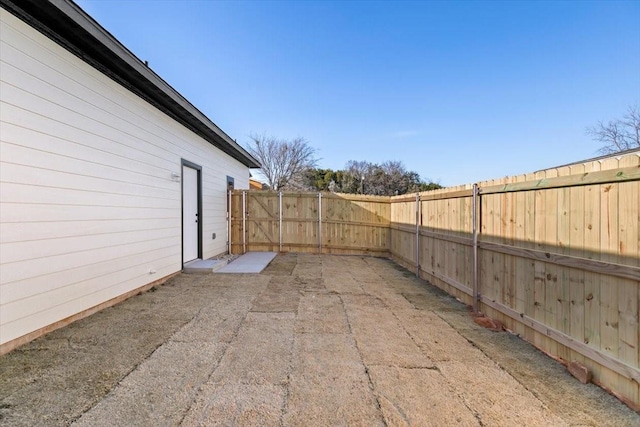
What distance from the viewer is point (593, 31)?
Result: 7.50 meters

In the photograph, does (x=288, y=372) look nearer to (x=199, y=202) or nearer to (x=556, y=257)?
(x=556, y=257)

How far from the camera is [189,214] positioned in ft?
20.6

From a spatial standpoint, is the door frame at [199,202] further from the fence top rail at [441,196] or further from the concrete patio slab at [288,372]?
the fence top rail at [441,196]

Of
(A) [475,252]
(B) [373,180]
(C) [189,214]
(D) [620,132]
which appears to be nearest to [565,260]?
(A) [475,252]

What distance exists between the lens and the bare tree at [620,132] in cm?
1612

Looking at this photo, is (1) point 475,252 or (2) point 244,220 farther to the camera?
(2) point 244,220

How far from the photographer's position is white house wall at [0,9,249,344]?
2.63 m

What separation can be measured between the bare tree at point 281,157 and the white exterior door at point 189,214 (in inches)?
643

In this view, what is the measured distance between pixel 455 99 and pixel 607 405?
1178 centimetres

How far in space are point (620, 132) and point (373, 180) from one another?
16.9 m

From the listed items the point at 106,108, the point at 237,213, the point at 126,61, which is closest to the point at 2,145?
the point at 106,108

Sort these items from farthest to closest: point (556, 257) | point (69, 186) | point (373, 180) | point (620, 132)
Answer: point (373, 180), point (620, 132), point (69, 186), point (556, 257)

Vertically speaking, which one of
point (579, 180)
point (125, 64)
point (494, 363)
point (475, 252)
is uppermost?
point (125, 64)

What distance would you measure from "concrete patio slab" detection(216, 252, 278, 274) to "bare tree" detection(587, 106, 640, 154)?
20794 mm
